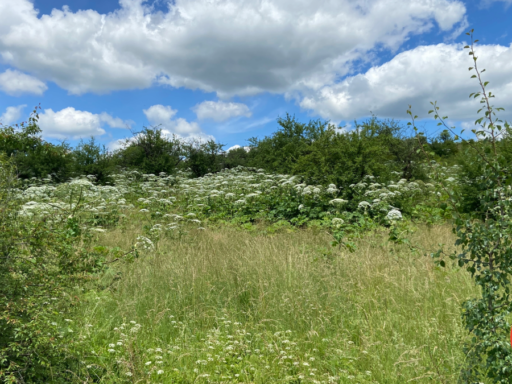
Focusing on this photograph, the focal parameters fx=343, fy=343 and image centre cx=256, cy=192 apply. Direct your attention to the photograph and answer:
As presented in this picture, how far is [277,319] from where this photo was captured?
3.75 m

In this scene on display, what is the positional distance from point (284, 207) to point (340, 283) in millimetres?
6818

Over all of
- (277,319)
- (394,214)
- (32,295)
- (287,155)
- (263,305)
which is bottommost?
(277,319)

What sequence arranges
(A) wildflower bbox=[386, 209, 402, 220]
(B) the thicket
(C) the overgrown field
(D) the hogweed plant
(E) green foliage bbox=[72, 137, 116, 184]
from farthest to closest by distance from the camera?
(E) green foliage bbox=[72, 137, 116, 184] → (B) the thicket → (A) wildflower bbox=[386, 209, 402, 220] → (C) the overgrown field → (D) the hogweed plant

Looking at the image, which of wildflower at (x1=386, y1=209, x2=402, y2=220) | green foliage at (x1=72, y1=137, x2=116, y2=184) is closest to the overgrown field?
wildflower at (x1=386, y1=209, x2=402, y2=220)

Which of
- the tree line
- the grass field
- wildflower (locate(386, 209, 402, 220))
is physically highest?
the tree line

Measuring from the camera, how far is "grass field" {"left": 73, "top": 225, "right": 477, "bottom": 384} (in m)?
2.93

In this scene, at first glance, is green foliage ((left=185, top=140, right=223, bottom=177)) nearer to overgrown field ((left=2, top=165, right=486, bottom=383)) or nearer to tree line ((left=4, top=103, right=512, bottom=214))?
tree line ((left=4, top=103, right=512, bottom=214))

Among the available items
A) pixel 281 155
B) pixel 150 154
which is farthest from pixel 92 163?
pixel 281 155

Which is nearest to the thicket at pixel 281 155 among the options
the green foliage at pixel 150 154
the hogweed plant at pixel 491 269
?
the green foliage at pixel 150 154

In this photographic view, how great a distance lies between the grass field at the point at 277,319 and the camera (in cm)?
293

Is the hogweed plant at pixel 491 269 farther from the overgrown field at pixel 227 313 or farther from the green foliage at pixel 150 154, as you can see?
the green foliage at pixel 150 154

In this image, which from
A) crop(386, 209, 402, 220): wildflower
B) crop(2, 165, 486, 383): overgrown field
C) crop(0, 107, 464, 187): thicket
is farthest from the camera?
crop(0, 107, 464, 187): thicket

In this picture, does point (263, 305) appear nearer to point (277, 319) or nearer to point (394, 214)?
point (277, 319)

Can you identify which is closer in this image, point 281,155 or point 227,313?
point 227,313
